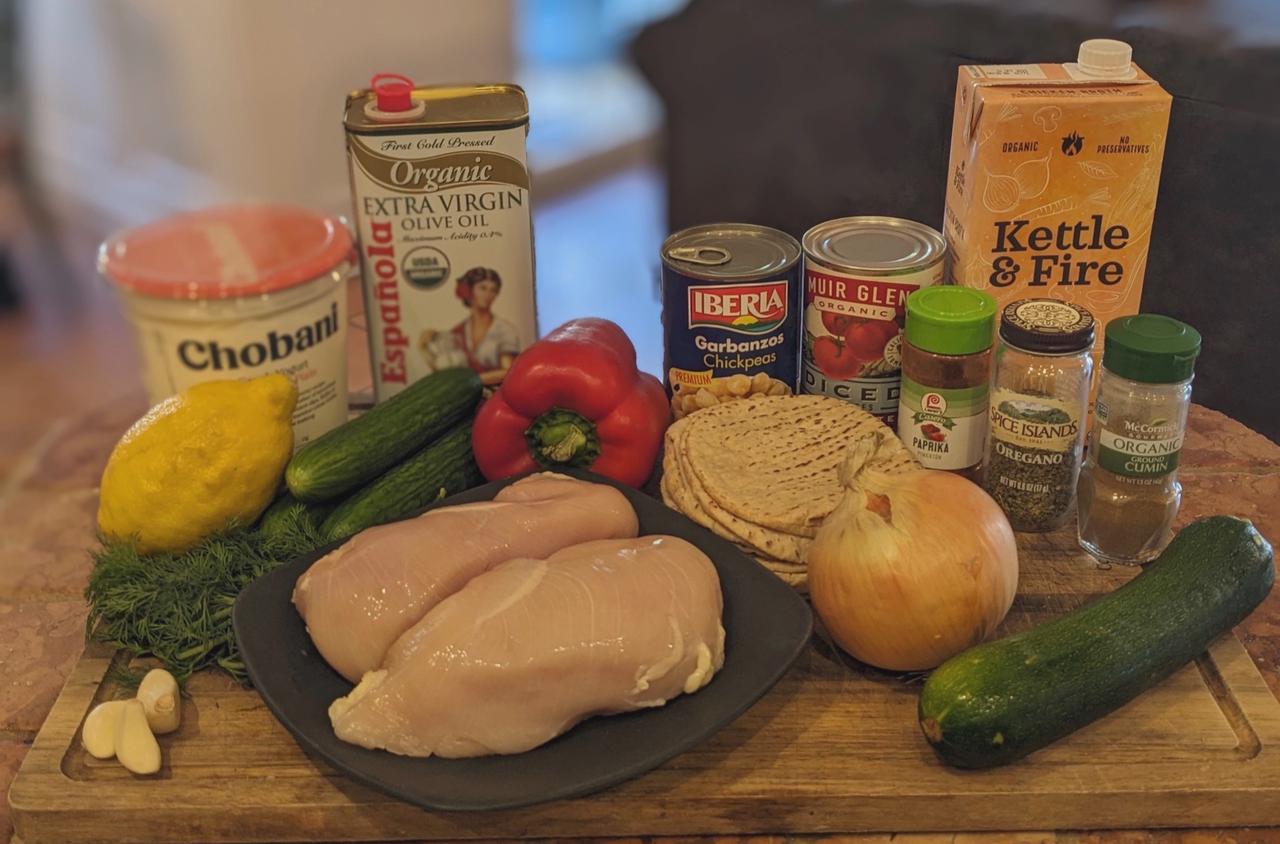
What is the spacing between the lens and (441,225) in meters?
1.54

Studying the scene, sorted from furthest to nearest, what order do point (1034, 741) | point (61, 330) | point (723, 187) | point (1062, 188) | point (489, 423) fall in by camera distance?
point (61, 330), point (723, 187), point (489, 423), point (1062, 188), point (1034, 741)

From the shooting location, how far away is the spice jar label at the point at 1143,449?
127 centimetres

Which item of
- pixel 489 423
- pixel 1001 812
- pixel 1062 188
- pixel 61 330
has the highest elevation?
pixel 1062 188

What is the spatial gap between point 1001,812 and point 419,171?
953 millimetres

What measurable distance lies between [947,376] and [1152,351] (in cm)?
22

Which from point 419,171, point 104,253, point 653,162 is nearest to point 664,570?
point 419,171

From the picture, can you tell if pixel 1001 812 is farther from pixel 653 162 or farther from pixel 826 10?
pixel 653 162

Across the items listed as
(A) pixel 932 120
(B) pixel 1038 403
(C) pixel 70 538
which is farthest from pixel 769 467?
(A) pixel 932 120

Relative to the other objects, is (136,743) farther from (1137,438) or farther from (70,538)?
(1137,438)

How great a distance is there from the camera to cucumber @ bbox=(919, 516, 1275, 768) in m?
1.07

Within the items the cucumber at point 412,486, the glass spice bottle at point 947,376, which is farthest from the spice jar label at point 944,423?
the cucumber at point 412,486

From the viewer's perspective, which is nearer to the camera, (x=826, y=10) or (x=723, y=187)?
(x=826, y=10)

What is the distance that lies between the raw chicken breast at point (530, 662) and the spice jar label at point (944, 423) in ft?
1.25

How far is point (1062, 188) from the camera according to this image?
1.38 m
